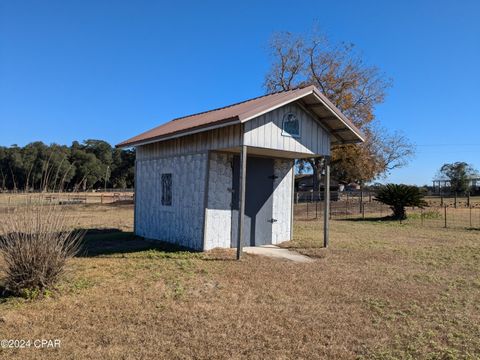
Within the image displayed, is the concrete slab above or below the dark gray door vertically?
below

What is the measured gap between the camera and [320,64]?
3222cm

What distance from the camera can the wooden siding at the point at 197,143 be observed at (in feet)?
29.5

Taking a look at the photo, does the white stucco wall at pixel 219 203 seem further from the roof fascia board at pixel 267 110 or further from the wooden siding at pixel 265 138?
the roof fascia board at pixel 267 110

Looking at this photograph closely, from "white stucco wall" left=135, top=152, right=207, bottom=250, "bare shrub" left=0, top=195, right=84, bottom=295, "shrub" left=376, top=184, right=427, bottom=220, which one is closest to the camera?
"bare shrub" left=0, top=195, right=84, bottom=295

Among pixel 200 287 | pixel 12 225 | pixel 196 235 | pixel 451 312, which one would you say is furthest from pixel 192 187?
pixel 451 312

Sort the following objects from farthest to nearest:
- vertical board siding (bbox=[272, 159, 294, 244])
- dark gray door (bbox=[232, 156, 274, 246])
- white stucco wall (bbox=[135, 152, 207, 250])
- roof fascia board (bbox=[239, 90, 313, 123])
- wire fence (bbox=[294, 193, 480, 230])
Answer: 1. wire fence (bbox=[294, 193, 480, 230])
2. vertical board siding (bbox=[272, 159, 294, 244])
3. dark gray door (bbox=[232, 156, 274, 246])
4. white stucco wall (bbox=[135, 152, 207, 250])
5. roof fascia board (bbox=[239, 90, 313, 123])

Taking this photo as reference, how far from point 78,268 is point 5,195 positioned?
7.02ft

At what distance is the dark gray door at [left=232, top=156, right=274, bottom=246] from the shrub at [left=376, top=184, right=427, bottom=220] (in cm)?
1167

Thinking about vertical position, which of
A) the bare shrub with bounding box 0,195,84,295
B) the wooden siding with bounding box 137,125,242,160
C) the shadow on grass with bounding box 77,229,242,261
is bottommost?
the shadow on grass with bounding box 77,229,242,261

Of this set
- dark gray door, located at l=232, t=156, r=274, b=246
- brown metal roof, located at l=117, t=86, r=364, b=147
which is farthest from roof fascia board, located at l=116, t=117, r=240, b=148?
dark gray door, located at l=232, t=156, r=274, b=246

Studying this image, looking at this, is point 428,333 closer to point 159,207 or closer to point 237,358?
point 237,358

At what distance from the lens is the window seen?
1106 cm

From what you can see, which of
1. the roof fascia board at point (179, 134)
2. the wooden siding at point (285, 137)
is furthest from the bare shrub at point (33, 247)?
the wooden siding at point (285, 137)

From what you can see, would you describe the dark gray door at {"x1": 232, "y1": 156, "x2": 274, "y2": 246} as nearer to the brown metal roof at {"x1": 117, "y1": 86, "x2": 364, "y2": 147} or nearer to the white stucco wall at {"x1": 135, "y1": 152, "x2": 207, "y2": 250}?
the white stucco wall at {"x1": 135, "y1": 152, "x2": 207, "y2": 250}
